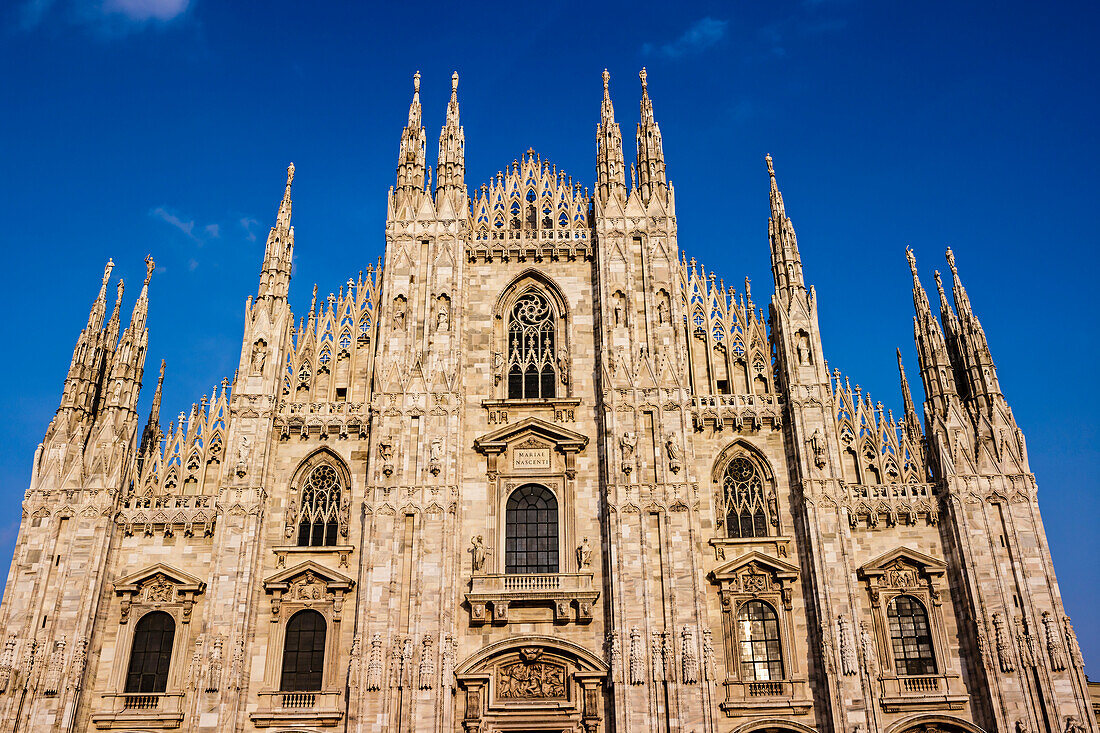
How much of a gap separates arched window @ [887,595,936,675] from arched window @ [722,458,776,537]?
4.47 metres

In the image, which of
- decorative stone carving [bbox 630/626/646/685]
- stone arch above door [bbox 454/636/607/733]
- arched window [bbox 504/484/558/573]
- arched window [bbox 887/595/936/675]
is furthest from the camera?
arched window [bbox 504/484/558/573]

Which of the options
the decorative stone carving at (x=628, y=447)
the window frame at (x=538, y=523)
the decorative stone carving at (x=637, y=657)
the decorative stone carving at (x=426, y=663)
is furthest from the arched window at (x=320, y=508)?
the decorative stone carving at (x=637, y=657)

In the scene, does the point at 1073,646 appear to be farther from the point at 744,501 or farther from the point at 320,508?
the point at 320,508

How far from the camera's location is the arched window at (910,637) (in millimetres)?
A: 27406

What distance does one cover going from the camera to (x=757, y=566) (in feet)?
93.2

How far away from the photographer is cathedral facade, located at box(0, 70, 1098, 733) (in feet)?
87.1

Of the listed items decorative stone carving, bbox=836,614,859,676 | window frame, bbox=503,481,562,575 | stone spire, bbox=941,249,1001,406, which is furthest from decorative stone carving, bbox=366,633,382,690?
stone spire, bbox=941,249,1001,406

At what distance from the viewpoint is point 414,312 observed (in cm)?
3169

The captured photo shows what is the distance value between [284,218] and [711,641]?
2071cm

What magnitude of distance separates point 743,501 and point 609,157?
13715 mm

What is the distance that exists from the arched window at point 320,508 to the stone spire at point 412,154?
430 inches

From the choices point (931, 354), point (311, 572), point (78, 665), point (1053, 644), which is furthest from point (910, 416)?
point (78, 665)

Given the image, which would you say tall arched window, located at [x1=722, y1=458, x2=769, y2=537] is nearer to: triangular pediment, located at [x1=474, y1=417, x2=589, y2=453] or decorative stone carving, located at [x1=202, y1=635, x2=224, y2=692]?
triangular pediment, located at [x1=474, y1=417, x2=589, y2=453]

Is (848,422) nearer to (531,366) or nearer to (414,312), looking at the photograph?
(531,366)
